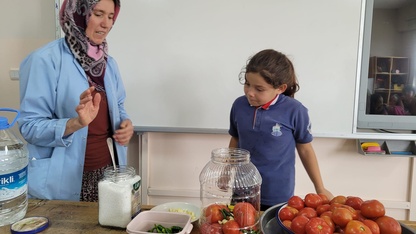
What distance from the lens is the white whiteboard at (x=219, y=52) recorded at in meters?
1.77

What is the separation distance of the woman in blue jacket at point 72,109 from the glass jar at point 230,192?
1.43 feet

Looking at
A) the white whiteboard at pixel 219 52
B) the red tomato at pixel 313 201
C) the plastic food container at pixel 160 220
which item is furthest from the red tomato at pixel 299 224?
the white whiteboard at pixel 219 52

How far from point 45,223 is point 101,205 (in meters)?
0.17

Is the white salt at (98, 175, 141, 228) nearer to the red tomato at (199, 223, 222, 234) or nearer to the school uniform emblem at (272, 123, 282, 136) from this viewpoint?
the red tomato at (199, 223, 222, 234)

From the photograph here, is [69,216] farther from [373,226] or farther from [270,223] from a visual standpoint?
[373,226]

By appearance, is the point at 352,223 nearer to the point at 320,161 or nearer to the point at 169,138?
the point at 320,161

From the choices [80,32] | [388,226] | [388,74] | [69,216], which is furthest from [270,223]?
[388,74]

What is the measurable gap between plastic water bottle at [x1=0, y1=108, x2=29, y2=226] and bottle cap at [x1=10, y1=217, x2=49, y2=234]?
69 millimetres

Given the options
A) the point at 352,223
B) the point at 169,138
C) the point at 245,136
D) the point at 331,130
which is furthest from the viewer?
the point at 169,138

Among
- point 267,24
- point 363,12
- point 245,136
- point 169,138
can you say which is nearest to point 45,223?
point 245,136

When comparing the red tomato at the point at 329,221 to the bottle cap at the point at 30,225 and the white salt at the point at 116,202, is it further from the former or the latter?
the bottle cap at the point at 30,225

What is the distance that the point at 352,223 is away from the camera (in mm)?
709

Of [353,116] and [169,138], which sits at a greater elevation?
[353,116]

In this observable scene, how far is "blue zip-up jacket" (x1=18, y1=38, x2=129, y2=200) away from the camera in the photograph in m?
1.12
